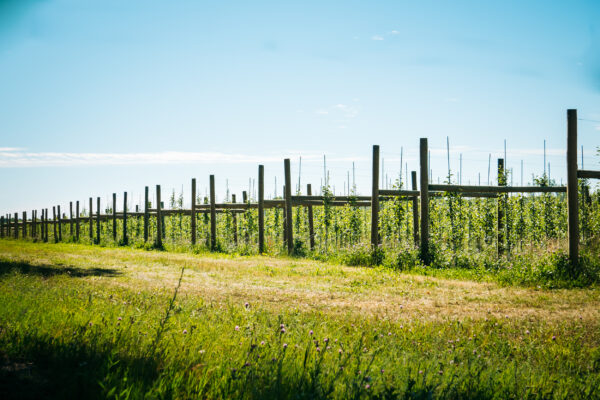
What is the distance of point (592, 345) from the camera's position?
13.7ft

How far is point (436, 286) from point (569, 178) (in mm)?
3787

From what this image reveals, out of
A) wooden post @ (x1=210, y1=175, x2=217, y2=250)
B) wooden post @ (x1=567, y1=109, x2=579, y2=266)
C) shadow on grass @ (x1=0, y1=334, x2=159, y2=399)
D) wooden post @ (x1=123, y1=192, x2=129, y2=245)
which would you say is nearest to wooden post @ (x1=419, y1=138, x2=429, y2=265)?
wooden post @ (x1=567, y1=109, x2=579, y2=266)

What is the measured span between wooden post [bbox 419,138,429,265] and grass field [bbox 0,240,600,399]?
3.50m

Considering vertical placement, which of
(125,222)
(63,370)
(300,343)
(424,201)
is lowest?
(125,222)

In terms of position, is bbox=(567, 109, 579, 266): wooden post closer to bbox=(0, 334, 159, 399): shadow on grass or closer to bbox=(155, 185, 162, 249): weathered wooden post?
bbox=(0, 334, 159, 399): shadow on grass

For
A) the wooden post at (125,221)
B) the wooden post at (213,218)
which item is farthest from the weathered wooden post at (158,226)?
the wooden post at (125,221)

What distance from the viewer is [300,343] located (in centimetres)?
341

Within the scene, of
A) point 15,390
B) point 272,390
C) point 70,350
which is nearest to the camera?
point 15,390

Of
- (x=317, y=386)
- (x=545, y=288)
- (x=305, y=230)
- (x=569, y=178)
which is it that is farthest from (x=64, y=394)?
(x=305, y=230)

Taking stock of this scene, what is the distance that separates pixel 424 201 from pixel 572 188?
134 inches

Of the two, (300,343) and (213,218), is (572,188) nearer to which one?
(300,343)

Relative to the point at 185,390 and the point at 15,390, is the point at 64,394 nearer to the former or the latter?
the point at 15,390

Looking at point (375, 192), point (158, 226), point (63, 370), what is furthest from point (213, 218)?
point (63, 370)

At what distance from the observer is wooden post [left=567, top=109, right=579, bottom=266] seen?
8.33 meters
